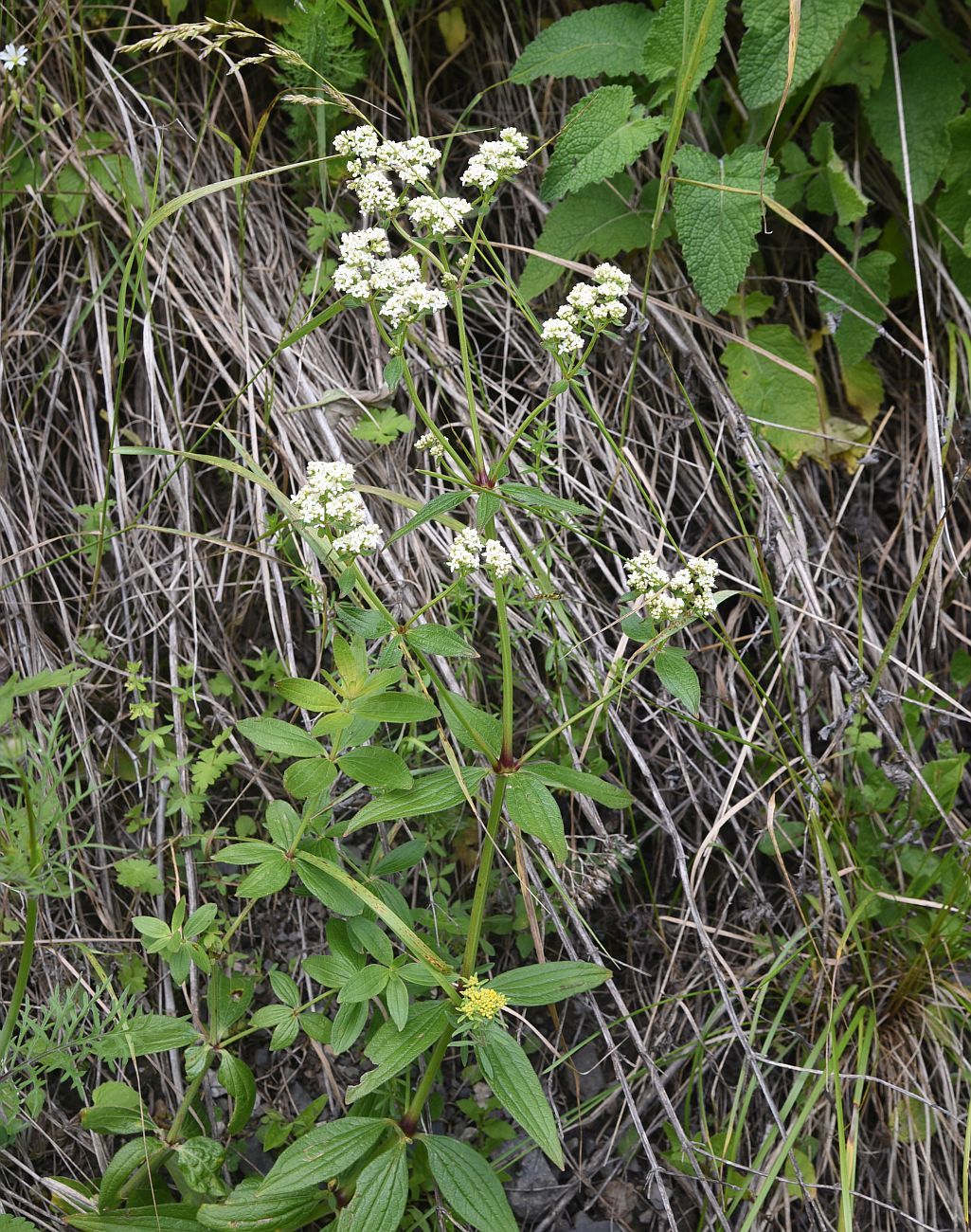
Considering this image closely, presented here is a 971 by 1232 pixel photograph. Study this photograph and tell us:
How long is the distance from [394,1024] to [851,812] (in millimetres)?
1196

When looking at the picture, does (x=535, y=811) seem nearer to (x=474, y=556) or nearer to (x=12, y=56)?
(x=474, y=556)

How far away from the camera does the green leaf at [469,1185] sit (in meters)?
1.65

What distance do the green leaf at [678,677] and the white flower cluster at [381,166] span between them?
841 millimetres

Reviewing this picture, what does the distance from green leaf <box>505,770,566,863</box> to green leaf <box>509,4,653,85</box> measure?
1.64 metres

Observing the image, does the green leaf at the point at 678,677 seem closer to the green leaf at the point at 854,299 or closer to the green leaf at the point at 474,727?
the green leaf at the point at 474,727

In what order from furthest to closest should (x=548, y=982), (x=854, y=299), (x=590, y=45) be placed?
1. (x=854, y=299)
2. (x=590, y=45)
3. (x=548, y=982)

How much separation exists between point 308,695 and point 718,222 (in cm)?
144

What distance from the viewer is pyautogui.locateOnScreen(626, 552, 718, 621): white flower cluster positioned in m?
1.62

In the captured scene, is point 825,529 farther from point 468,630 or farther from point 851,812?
point 468,630

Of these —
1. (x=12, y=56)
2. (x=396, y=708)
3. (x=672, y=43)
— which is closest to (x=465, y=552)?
(x=396, y=708)

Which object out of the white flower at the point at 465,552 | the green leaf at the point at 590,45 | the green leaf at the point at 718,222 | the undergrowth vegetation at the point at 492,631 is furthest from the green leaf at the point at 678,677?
the green leaf at the point at 590,45

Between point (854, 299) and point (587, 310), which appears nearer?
point (587, 310)

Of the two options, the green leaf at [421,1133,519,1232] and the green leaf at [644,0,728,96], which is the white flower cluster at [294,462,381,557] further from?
the green leaf at [644,0,728,96]

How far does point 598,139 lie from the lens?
232 centimetres
